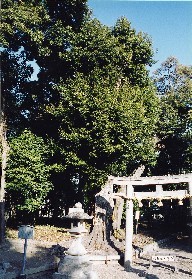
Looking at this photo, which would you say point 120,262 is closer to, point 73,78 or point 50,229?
point 50,229

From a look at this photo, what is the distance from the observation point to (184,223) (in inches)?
1016

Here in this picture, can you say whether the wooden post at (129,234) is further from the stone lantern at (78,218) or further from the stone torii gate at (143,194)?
the stone lantern at (78,218)

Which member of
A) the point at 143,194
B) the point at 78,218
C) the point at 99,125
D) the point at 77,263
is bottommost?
the point at 77,263

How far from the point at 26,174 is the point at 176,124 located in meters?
13.8

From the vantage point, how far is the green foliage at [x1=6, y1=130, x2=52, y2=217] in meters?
19.0

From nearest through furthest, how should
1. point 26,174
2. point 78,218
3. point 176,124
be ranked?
1. point 78,218
2. point 26,174
3. point 176,124

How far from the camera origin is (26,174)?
63.0ft

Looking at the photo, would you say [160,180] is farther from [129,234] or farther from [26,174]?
[26,174]

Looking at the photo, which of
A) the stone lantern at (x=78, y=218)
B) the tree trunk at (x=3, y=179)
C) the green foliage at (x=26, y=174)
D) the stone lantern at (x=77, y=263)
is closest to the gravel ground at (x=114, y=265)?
the tree trunk at (x=3, y=179)

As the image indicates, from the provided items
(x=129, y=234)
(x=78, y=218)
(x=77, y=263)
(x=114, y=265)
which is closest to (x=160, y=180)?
(x=129, y=234)

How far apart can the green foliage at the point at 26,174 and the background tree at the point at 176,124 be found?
37.6ft

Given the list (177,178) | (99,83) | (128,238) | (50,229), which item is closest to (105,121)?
(99,83)

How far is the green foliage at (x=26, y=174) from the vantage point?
19.0 metres

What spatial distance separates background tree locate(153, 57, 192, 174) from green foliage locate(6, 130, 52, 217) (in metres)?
11.5
